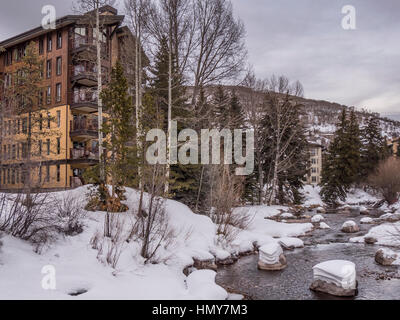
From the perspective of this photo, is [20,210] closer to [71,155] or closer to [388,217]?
[71,155]

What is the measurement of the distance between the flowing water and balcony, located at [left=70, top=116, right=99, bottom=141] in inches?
735

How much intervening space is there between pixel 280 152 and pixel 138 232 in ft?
71.3

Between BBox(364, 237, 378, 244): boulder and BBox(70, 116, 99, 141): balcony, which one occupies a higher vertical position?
BBox(70, 116, 99, 141): balcony

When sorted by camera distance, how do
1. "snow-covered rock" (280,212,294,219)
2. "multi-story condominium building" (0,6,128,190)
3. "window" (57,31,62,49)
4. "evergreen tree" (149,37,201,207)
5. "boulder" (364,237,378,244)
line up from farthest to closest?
"window" (57,31,62,49), "multi-story condominium building" (0,6,128,190), "snow-covered rock" (280,212,294,219), "evergreen tree" (149,37,201,207), "boulder" (364,237,378,244)

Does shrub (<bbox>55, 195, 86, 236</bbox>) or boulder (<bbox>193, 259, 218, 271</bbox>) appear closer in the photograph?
shrub (<bbox>55, 195, 86, 236</bbox>)

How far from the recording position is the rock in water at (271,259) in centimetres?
1206

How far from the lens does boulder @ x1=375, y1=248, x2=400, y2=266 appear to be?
1205cm

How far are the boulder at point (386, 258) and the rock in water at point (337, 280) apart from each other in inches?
136

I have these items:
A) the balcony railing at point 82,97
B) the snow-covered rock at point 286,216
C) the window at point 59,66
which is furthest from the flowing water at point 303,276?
the window at point 59,66

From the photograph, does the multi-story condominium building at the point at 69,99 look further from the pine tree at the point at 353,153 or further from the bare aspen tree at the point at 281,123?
the pine tree at the point at 353,153

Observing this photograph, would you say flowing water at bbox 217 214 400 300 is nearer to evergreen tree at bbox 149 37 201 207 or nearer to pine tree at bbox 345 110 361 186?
evergreen tree at bbox 149 37 201 207

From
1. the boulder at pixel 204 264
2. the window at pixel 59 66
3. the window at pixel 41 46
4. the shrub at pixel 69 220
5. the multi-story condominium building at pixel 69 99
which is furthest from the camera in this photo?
the window at pixel 41 46

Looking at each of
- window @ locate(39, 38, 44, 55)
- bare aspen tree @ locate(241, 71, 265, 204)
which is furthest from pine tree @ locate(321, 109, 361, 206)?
window @ locate(39, 38, 44, 55)
